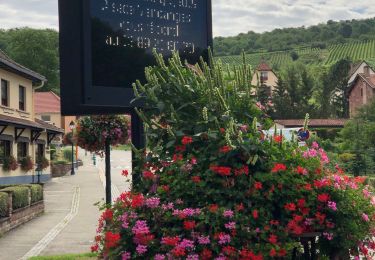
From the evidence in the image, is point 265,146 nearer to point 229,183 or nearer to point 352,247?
point 229,183

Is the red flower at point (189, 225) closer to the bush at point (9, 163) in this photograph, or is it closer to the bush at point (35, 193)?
the bush at point (35, 193)

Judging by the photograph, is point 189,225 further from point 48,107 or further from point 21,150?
point 48,107

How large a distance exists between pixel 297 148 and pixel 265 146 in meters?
0.45

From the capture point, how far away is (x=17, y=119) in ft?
108

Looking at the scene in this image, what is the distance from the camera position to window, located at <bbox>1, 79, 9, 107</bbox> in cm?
3159

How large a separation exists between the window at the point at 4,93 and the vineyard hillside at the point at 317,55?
118444mm

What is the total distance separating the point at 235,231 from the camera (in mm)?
4527

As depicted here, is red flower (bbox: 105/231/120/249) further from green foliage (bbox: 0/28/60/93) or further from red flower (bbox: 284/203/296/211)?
green foliage (bbox: 0/28/60/93)

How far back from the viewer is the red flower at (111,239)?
4.61 m

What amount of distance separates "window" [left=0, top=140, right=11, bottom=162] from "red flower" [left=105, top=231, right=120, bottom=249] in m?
27.2

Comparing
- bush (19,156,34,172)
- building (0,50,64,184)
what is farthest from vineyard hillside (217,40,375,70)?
bush (19,156,34,172)

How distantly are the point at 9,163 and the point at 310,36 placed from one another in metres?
174

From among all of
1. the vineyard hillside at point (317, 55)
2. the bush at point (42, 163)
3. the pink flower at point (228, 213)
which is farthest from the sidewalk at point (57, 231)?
the vineyard hillside at point (317, 55)

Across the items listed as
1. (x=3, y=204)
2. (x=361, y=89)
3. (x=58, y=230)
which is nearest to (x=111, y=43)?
(x=3, y=204)
